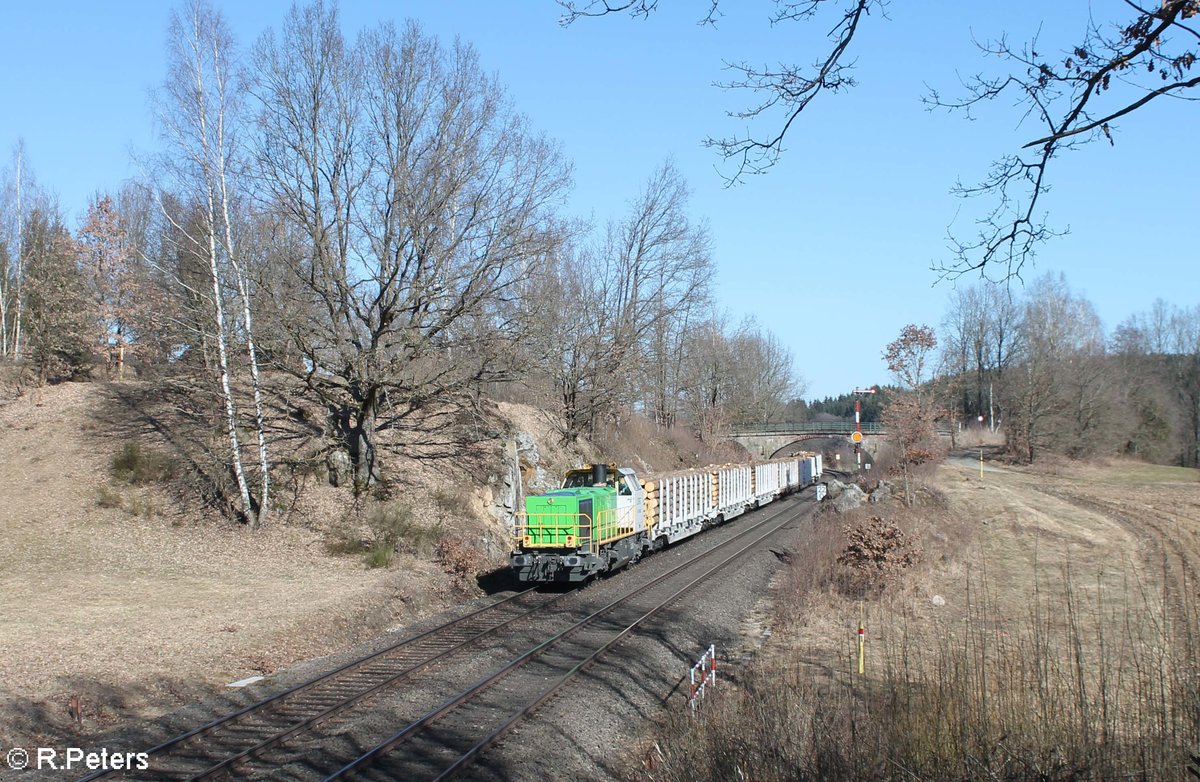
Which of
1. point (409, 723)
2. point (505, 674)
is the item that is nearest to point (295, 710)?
point (409, 723)

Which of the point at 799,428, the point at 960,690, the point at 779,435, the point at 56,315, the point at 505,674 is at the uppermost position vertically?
the point at 56,315

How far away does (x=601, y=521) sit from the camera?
20.3 metres

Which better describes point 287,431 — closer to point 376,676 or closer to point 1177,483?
point 376,676

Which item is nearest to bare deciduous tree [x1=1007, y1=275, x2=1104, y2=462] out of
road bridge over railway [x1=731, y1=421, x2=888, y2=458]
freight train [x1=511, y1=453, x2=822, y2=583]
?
road bridge over railway [x1=731, y1=421, x2=888, y2=458]

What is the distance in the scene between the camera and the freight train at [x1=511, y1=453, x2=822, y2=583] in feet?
63.4

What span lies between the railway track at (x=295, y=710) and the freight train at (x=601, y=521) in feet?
10.3

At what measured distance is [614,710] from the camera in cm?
1100

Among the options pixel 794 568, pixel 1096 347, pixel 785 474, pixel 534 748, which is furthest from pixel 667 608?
pixel 1096 347

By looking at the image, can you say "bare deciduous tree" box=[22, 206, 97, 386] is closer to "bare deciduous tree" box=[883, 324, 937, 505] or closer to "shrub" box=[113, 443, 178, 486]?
"shrub" box=[113, 443, 178, 486]

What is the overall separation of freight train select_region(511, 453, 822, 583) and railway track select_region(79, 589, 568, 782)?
3149 millimetres

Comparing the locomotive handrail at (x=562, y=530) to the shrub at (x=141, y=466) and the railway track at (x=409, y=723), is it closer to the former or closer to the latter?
the railway track at (x=409, y=723)

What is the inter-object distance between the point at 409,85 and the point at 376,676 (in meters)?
17.8

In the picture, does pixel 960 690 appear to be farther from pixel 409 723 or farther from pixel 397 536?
pixel 397 536

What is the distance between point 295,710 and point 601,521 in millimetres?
10345
